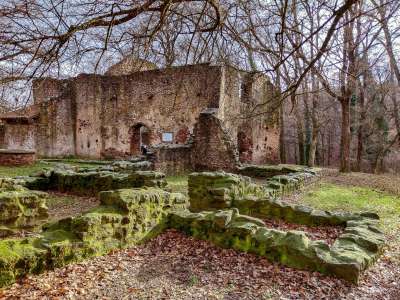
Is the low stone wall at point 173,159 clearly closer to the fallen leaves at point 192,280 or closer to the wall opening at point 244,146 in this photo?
the wall opening at point 244,146

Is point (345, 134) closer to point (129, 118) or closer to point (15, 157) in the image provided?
point (129, 118)

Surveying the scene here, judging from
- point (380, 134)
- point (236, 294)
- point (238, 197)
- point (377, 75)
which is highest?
point (377, 75)

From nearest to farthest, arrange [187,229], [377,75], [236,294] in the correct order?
[236,294] → [187,229] → [377,75]

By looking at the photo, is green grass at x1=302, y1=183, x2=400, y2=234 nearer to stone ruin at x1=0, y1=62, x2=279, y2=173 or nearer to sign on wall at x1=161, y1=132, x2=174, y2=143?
stone ruin at x1=0, y1=62, x2=279, y2=173

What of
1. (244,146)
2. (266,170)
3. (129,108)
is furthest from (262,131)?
(129,108)

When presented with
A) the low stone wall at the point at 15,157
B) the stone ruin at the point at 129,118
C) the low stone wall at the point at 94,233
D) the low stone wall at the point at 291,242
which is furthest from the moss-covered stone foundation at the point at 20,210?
the stone ruin at the point at 129,118

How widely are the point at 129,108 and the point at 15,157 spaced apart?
7.88 m

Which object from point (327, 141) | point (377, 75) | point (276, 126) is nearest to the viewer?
point (377, 75)

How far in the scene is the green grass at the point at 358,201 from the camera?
7900 mm

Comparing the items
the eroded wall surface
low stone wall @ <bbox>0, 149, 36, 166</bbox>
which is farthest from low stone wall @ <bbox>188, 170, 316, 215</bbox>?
the eroded wall surface

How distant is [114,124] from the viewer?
22.2 meters

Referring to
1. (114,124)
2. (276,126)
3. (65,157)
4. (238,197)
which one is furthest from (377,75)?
(65,157)

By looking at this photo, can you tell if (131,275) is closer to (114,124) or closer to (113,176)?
(113,176)

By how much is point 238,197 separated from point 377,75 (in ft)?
59.0
